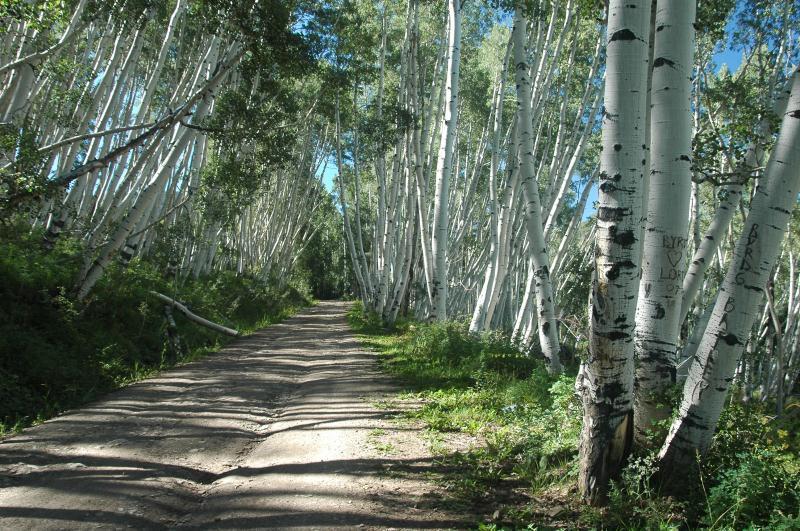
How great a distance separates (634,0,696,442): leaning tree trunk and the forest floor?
1.65m

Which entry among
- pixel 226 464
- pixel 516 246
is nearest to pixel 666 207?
pixel 226 464

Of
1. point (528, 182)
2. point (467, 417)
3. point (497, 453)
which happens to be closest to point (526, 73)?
point (528, 182)

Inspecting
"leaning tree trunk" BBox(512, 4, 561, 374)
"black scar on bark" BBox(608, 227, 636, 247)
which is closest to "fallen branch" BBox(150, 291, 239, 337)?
"leaning tree trunk" BBox(512, 4, 561, 374)

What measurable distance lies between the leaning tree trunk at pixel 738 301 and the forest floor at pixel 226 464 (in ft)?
5.13

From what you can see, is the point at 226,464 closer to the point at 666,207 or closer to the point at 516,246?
the point at 666,207

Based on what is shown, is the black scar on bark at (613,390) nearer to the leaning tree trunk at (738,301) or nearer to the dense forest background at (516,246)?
the dense forest background at (516,246)

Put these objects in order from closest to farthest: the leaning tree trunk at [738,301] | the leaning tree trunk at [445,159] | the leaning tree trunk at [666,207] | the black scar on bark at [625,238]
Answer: the leaning tree trunk at [738,301] < the black scar on bark at [625,238] < the leaning tree trunk at [666,207] < the leaning tree trunk at [445,159]

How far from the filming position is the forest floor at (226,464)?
3.59 m

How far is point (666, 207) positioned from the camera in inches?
152

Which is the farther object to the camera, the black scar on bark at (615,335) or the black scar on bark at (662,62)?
the black scar on bark at (662,62)

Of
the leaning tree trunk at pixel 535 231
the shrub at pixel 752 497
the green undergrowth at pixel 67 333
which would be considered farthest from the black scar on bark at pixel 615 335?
the green undergrowth at pixel 67 333

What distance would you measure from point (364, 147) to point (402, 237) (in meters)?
4.62

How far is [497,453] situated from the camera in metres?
4.89

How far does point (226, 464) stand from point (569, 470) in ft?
9.48
